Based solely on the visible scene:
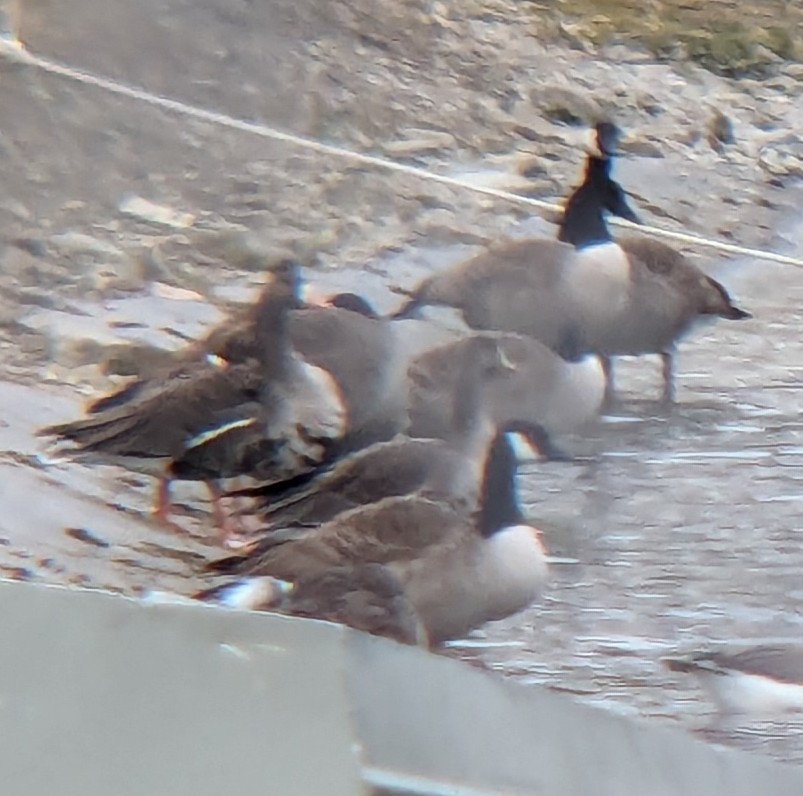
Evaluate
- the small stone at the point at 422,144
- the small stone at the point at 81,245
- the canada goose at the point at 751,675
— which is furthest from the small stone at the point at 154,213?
the canada goose at the point at 751,675

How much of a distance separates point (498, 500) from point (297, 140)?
1.00 ft

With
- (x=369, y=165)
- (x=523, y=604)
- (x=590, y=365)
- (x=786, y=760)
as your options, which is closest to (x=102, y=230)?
(x=369, y=165)

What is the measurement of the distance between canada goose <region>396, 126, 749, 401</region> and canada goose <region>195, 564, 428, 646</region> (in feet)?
0.73

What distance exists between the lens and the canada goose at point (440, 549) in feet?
2.59

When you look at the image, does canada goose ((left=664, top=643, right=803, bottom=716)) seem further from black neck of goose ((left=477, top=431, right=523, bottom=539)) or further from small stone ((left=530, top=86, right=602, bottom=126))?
small stone ((left=530, top=86, right=602, bottom=126))

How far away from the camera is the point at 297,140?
64cm

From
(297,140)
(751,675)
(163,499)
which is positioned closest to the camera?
(297,140)

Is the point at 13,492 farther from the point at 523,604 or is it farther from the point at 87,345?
the point at 523,604

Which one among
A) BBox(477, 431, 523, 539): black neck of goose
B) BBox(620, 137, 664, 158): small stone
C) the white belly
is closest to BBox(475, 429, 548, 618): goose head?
BBox(477, 431, 523, 539): black neck of goose

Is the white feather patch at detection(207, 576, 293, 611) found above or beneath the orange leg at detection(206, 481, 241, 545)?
beneath

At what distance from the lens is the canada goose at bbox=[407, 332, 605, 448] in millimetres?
734

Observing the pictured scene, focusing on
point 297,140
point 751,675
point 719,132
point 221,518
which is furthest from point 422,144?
point 751,675

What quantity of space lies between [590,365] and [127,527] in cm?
33

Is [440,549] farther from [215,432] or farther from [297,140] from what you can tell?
[297,140]
